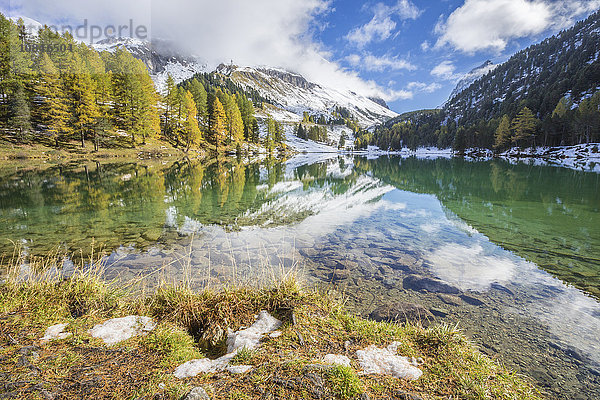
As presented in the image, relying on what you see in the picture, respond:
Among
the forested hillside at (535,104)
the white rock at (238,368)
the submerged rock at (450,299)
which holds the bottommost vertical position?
the submerged rock at (450,299)

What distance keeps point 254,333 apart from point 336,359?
4.24 ft

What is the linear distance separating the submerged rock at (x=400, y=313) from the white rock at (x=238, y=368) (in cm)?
314

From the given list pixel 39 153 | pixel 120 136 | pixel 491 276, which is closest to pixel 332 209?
pixel 491 276

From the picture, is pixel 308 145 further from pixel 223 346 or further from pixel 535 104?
pixel 223 346

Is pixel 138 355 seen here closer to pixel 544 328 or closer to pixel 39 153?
pixel 544 328

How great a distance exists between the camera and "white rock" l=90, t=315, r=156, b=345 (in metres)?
3.59

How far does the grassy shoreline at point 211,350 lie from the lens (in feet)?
8.67

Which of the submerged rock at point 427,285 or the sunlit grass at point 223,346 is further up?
the sunlit grass at point 223,346

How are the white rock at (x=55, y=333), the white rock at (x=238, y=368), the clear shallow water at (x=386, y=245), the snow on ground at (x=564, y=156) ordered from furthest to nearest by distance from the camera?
the snow on ground at (x=564, y=156)
the clear shallow water at (x=386, y=245)
the white rock at (x=55, y=333)
the white rock at (x=238, y=368)

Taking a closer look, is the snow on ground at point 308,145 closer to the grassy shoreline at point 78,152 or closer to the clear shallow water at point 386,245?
the grassy shoreline at point 78,152

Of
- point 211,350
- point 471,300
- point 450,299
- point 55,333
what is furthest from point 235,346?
point 471,300

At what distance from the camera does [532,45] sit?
19200cm

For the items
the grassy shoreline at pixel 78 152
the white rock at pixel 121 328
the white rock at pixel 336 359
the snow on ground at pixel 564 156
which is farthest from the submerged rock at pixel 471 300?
the snow on ground at pixel 564 156

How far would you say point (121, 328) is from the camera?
150 inches
